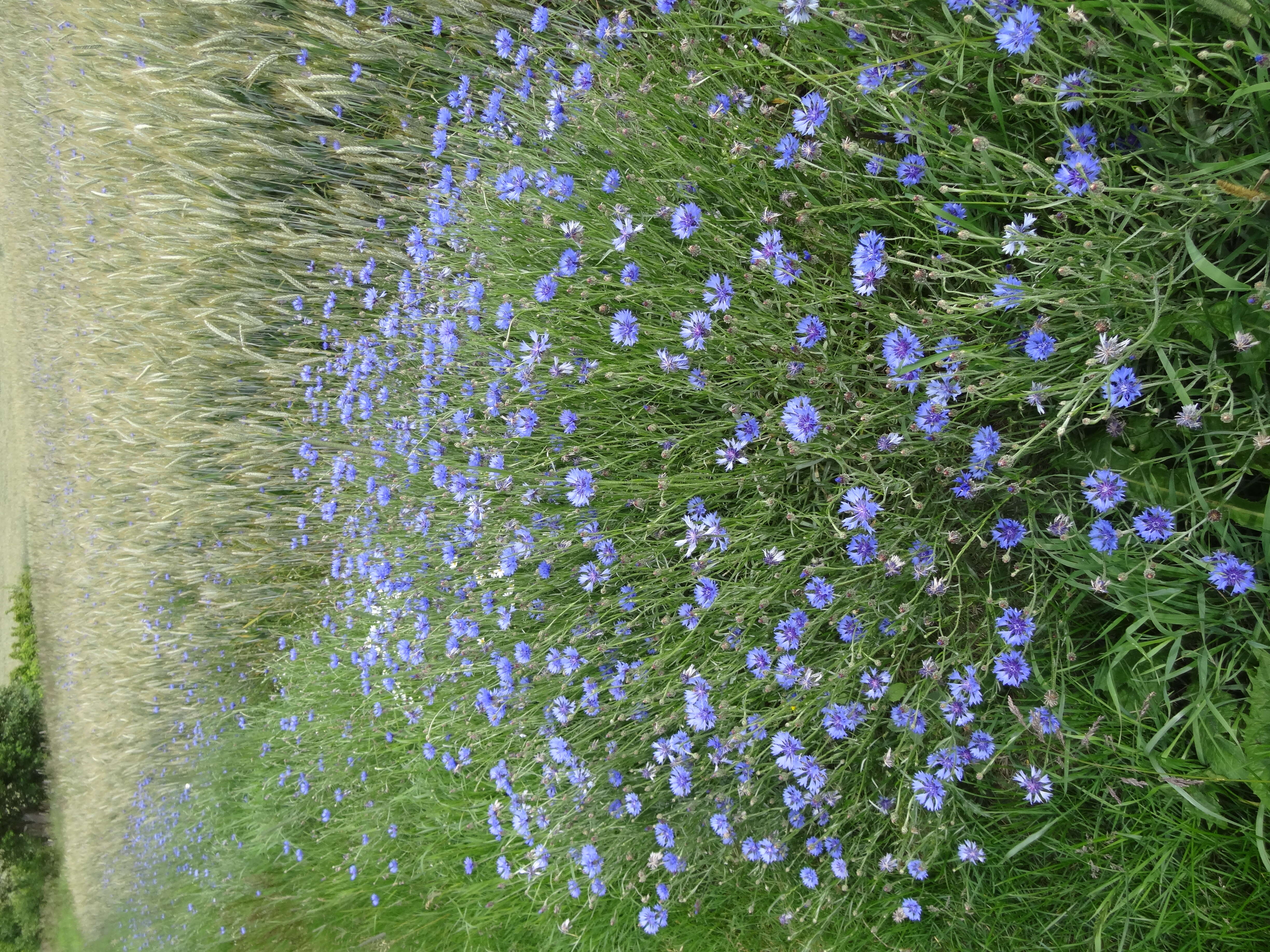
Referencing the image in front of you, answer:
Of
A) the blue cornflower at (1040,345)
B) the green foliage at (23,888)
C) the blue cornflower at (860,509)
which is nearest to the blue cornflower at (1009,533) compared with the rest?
the blue cornflower at (860,509)

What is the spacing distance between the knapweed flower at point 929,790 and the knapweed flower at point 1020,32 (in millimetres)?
1413

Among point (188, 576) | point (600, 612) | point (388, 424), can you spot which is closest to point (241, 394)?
point (188, 576)

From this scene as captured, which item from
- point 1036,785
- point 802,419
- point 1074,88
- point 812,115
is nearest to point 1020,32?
point 1074,88

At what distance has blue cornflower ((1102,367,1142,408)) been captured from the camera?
50.9 inches

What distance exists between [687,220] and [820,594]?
921 mm

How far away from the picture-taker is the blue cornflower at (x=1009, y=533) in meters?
1.51

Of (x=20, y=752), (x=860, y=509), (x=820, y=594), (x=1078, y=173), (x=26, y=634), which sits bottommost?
(x=20, y=752)

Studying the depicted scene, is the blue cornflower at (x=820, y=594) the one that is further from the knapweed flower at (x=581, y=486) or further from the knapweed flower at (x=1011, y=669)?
the knapweed flower at (x=581, y=486)

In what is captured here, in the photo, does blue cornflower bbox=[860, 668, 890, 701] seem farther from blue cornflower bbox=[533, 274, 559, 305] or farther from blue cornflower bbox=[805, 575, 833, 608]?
blue cornflower bbox=[533, 274, 559, 305]

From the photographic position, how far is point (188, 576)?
16.3 feet

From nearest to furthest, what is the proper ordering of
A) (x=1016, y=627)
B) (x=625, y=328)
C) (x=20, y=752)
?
(x=1016, y=627), (x=625, y=328), (x=20, y=752)

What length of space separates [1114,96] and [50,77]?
27.2 ft

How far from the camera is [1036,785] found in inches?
61.7

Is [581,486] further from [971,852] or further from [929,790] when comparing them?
[971,852]
